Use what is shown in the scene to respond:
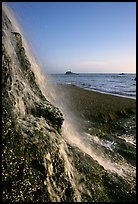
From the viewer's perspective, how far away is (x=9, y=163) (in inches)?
167

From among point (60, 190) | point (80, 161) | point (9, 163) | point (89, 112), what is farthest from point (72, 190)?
point (89, 112)

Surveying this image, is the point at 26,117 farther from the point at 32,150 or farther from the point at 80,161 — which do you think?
the point at 80,161

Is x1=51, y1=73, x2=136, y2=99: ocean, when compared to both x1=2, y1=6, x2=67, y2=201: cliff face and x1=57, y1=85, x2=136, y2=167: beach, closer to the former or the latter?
x1=57, y1=85, x2=136, y2=167: beach

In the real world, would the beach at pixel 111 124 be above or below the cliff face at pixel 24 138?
below

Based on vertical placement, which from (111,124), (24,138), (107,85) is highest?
(107,85)

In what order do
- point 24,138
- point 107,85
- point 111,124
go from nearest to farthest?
point 24,138
point 111,124
point 107,85

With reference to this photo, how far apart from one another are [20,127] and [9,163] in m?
0.80

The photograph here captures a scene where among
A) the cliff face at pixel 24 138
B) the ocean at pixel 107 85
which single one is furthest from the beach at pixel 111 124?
the cliff face at pixel 24 138

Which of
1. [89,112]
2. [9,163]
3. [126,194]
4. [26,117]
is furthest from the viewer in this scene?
[89,112]

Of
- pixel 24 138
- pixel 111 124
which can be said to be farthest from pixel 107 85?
pixel 24 138

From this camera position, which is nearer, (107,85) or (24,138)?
(24,138)

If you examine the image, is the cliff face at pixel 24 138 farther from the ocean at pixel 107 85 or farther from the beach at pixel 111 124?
the ocean at pixel 107 85

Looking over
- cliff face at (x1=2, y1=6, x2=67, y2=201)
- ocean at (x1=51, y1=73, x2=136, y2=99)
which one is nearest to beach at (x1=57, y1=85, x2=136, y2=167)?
ocean at (x1=51, y1=73, x2=136, y2=99)

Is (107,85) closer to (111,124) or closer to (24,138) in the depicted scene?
(111,124)
